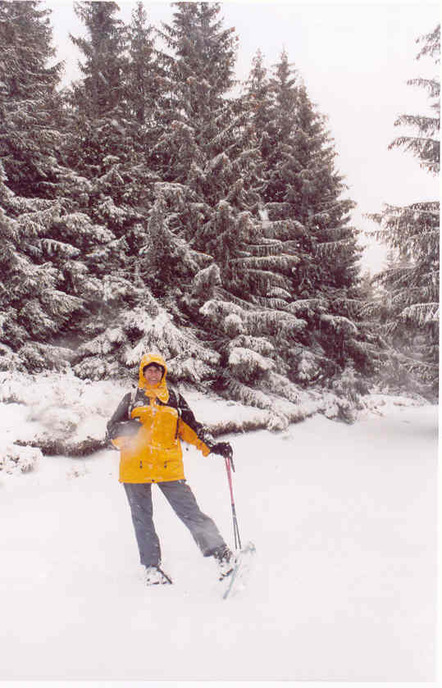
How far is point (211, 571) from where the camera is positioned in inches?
133

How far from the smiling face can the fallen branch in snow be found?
10.2 feet

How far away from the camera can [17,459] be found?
523cm

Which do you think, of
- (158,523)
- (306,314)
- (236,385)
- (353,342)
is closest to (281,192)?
(306,314)

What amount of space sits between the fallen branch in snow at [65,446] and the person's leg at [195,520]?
9.75ft

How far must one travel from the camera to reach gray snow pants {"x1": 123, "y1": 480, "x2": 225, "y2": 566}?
3275 millimetres

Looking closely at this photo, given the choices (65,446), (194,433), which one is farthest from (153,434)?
(65,446)

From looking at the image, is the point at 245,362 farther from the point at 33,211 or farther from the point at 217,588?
the point at 217,588

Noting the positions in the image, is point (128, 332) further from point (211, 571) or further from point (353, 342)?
point (353, 342)

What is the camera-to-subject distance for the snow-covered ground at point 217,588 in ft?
8.68

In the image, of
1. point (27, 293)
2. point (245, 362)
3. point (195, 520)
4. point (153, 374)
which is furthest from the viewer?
point (245, 362)

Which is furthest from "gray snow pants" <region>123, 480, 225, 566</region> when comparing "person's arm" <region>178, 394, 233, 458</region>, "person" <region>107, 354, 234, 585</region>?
"person's arm" <region>178, 394, 233, 458</region>

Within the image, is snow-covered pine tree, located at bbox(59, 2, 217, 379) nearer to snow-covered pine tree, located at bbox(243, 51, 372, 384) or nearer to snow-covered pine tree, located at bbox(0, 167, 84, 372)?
snow-covered pine tree, located at bbox(0, 167, 84, 372)

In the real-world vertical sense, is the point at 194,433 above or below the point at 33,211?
below

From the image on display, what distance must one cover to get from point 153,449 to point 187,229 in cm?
666
